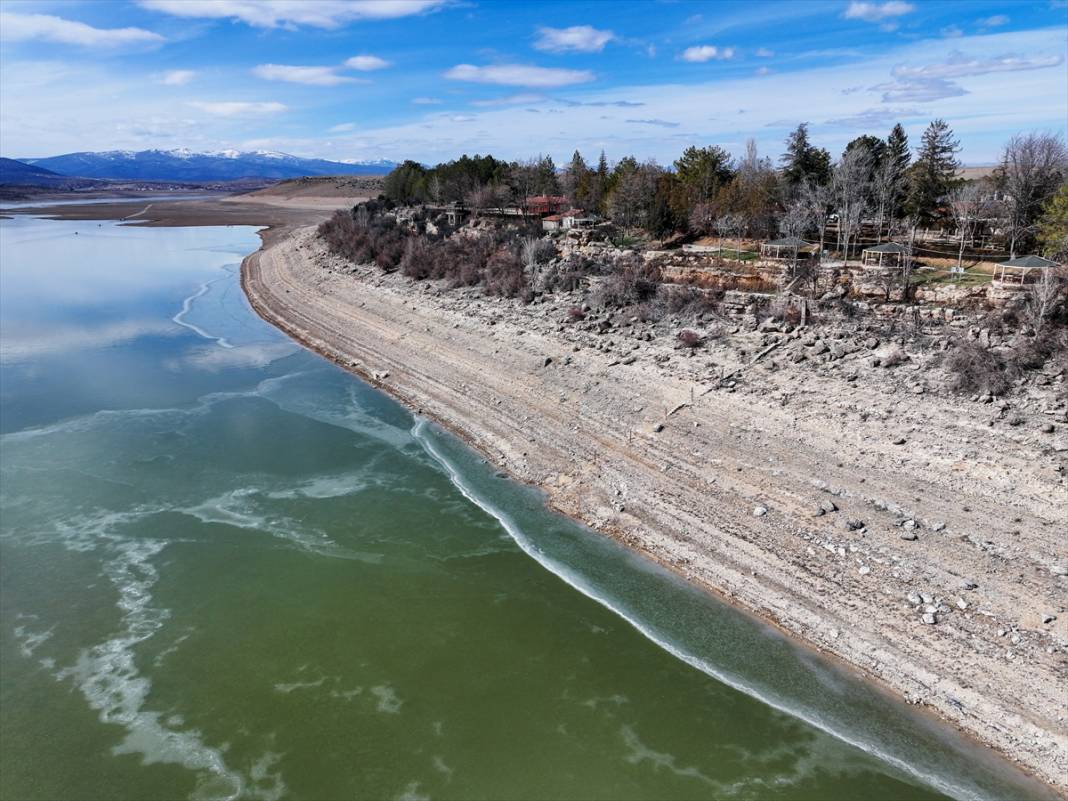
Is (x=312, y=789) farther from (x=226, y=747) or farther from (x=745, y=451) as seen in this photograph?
(x=745, y=451)

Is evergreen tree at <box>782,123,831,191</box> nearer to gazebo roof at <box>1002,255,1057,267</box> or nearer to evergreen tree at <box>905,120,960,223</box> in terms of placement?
evergreen tree at <box>905,120,960,223</box>

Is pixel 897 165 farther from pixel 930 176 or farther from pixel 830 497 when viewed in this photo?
pixel 830 497

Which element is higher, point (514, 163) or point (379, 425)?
point (514, 163)

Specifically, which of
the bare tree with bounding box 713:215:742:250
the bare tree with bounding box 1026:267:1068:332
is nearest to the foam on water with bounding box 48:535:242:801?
the bare tree with bounding box 1026:267:1068:332

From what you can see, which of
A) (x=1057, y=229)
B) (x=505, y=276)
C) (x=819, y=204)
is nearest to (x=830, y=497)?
(x=1057, y=229)

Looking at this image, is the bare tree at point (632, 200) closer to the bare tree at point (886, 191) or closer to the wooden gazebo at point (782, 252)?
the wooden gazebo at point (782, 252)

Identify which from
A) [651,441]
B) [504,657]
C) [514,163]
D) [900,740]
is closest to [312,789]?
[504,657]
